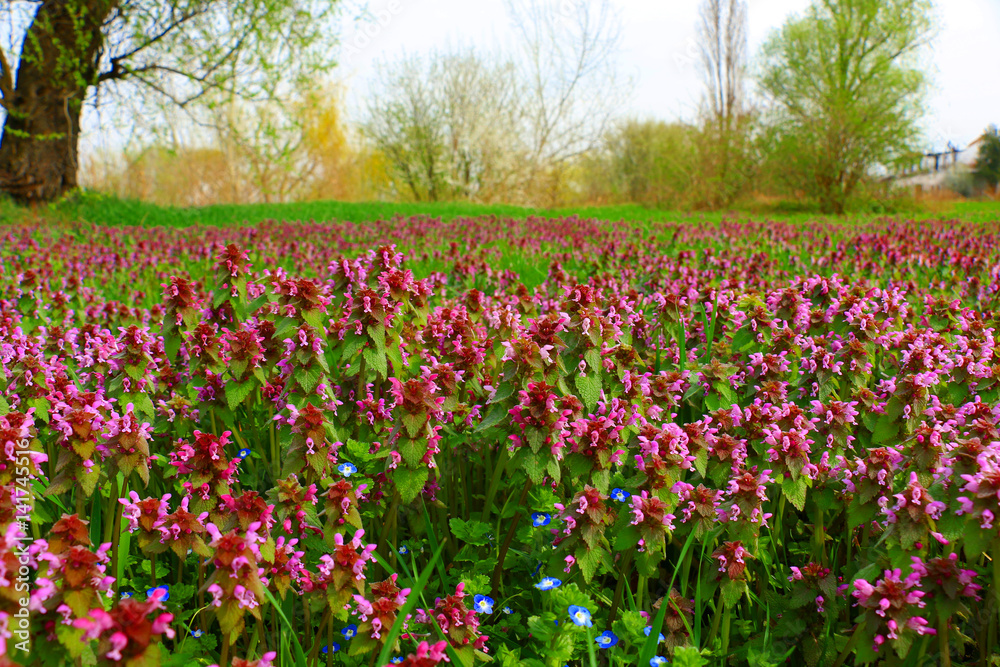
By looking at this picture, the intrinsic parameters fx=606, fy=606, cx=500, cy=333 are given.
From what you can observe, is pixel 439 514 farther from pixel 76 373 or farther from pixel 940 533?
pixel 76 373

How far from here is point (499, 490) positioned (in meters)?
2.53

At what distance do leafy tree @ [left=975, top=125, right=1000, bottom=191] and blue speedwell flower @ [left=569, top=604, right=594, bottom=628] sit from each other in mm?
54086

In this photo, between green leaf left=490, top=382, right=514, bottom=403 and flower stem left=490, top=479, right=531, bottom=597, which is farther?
flower stem left=490, top=479, right=531, bottom=597

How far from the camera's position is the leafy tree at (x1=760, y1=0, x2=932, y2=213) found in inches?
821

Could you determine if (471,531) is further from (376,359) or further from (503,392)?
(376,359)

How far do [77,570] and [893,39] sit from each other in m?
38.9

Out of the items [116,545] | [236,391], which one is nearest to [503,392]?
[236,391]

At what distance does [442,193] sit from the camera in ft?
105

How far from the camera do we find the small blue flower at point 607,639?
1630 millimetres

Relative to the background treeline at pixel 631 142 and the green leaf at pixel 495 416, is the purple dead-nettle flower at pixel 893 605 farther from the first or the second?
the background treeline at pixel 631 142

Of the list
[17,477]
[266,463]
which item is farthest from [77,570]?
[266,463]

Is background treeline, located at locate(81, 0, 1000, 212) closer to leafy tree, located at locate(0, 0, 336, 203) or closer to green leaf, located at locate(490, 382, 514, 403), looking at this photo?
leafy tree, located at locate(0, 0, 336, 203)

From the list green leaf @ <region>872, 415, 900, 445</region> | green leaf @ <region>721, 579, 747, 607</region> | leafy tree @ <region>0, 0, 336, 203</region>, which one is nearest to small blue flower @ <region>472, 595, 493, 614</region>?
green leaf @ <region>721, 579, 747, 607</region>

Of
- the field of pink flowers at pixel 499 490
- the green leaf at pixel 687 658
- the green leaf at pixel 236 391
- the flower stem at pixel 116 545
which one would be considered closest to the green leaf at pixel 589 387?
the field of pink flowers at pixel 499 490
